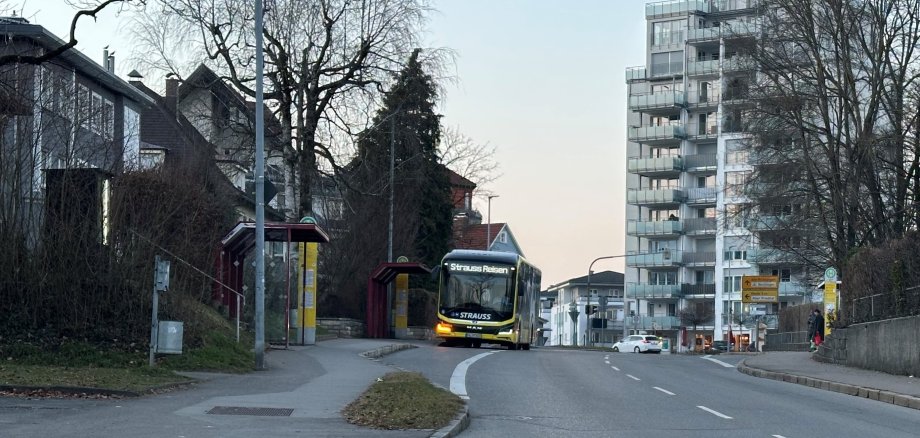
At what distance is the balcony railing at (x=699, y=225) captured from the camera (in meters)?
103

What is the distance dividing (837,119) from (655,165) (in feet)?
194

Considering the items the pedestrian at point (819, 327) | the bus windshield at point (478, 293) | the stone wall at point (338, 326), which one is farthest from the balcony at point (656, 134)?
the bus windshield at point (478, 293)

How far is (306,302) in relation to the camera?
124 feet

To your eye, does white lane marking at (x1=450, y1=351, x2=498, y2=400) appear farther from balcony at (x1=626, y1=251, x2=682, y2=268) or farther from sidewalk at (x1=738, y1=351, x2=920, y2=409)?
balcony at (x1=626, y1=251, x2=682, y2=268)

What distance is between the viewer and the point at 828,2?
4341cm

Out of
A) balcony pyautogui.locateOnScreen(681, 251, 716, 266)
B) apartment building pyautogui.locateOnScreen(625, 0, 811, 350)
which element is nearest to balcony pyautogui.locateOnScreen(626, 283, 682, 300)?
apartment building pyautogui.locateOnScreen(625, 0, 811, 350)

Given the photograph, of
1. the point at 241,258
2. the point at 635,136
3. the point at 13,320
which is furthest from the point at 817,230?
the point at 635,136

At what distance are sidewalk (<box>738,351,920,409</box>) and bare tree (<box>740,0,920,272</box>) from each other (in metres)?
7.77

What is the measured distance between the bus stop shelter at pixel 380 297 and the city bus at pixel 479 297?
8.61 ft

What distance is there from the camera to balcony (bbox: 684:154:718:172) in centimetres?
10312

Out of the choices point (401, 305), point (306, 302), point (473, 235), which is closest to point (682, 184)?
point (473, 235)

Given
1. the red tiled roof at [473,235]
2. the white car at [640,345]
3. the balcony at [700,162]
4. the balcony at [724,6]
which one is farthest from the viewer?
the balcony at [700,162]

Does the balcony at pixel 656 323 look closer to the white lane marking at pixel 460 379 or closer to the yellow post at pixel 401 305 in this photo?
the yellow post at pixel 401 305

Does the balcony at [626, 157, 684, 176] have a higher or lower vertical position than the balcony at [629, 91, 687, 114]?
lower
